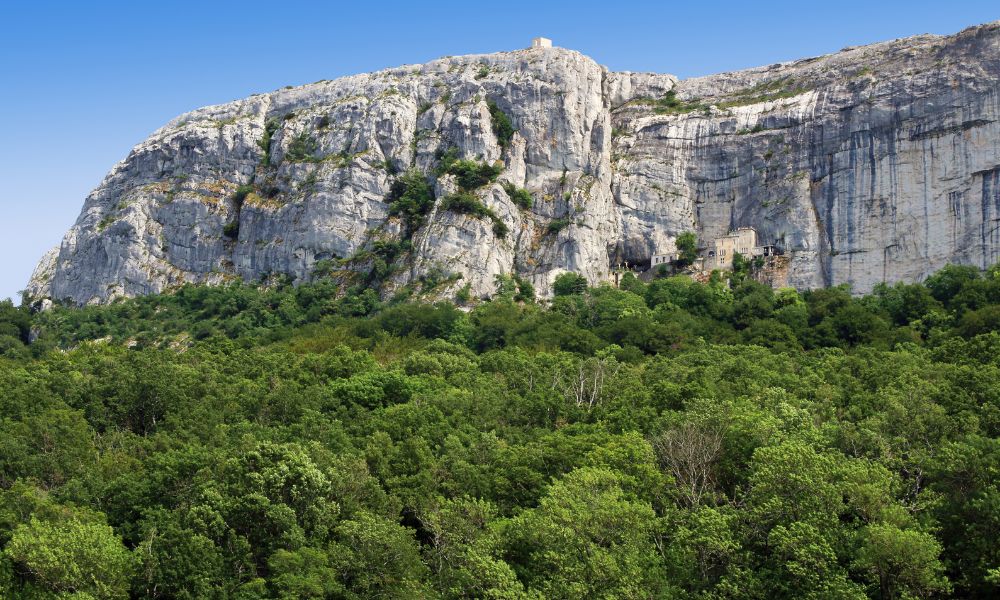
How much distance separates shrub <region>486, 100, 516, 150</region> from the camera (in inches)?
4122

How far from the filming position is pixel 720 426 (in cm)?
4038

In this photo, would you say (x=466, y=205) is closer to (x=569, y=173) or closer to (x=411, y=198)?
(x=411, y=198)

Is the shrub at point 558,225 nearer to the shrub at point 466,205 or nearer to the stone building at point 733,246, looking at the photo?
the shrub at point 466,205

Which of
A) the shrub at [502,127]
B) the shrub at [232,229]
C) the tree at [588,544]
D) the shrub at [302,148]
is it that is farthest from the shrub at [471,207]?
the tree at [588,544]

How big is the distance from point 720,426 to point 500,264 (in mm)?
58540


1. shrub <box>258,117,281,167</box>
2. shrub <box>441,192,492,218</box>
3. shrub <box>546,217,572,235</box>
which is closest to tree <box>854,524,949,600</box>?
shrub <box>441,192,492,218</box>

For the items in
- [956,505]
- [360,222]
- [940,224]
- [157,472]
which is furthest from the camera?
[360,222]

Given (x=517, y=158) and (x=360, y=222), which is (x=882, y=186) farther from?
(x=360, y=222)

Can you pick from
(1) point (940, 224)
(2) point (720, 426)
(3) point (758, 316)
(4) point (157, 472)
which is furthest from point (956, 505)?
(1) point (940, 224)

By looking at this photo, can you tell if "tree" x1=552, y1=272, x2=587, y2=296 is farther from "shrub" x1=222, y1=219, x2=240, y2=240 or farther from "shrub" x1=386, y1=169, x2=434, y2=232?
"shrub" x1=222, y1=219, x2=240, y2=240

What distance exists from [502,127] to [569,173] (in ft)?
27.4

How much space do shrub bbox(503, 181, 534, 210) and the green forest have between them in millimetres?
39220

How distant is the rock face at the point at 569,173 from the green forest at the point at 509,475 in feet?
92.1

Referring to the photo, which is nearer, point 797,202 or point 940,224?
point 940,224
